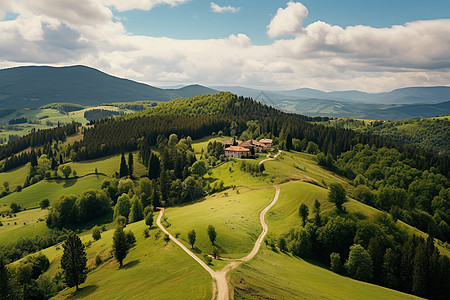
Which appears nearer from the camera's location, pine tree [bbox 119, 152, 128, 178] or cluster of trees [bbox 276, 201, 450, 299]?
cluster of trees [bbox 276, 201, 450, 299]

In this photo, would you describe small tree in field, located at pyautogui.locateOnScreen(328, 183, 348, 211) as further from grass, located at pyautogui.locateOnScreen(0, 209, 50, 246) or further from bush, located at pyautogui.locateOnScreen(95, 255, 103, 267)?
grass, located at pyautogui.locateOnScreen(0, 209, 50, 246)

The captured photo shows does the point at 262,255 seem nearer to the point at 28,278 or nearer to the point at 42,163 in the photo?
the point at 28,278

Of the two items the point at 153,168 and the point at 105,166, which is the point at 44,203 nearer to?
the point at 105,166

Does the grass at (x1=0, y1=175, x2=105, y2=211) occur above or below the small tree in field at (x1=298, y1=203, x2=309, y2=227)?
below

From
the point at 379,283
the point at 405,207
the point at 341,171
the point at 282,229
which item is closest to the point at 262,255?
the point at 282,229

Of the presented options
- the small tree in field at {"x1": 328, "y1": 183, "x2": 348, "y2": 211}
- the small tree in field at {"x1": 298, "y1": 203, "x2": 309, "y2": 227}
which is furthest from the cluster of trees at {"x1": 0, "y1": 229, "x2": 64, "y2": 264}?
the small tree in field at {"x1": 328, "y1": 183, "x2": 348, "y2": 211}

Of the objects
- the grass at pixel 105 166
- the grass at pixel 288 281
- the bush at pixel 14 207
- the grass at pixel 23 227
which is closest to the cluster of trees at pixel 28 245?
the grass at pixel 23 227
